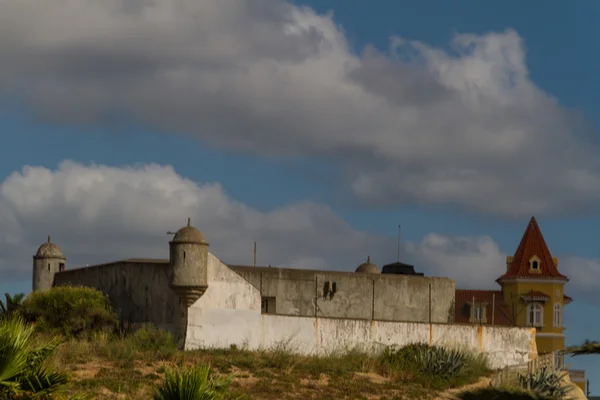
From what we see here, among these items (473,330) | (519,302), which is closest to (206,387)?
(473,330)

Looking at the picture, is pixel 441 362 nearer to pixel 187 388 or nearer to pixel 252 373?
pixel 252 373

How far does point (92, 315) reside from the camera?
3875 cm

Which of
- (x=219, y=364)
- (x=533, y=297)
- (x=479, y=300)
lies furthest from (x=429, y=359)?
(x=533, y=297)

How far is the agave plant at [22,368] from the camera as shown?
20922mm

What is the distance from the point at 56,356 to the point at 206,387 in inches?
530

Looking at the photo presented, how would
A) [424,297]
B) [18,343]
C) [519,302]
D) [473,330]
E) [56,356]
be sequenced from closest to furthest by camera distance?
1. [18,343]
2. [56,356]
3. [473,330]
4. [424,297]
5. [519,302]

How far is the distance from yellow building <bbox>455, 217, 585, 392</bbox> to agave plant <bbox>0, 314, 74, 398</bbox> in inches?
2153

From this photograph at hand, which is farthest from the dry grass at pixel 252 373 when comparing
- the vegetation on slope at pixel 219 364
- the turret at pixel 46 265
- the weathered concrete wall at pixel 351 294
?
the turret at pixel 46 265

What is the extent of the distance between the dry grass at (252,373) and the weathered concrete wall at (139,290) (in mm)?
1945

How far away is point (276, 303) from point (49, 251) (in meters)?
9.64

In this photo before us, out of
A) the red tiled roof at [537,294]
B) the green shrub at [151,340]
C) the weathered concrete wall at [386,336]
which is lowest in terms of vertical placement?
the green shrub at [151,340]

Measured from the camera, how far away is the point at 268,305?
43594 mm

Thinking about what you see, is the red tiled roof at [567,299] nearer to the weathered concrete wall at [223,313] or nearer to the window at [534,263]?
the window at [534,263]

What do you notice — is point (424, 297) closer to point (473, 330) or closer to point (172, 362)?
point (473, 330)
